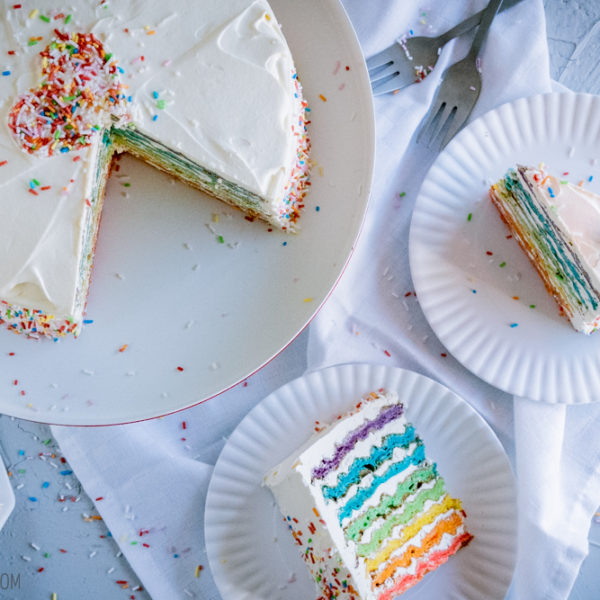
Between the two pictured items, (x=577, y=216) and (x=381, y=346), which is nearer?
(x=577, y=216)

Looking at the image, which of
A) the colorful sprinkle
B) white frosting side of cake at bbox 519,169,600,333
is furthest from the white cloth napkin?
the colorful sprinkle

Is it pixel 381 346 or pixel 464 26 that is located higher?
pixel 464 26

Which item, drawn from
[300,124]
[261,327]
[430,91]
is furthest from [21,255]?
[430,91]

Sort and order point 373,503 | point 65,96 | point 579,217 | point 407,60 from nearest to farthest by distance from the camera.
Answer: point 65,96 → point 579,217 → point 373,503 → point 407,60

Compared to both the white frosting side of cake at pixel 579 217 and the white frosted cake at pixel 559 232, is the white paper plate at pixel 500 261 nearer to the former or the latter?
the white frosted cake at pixel 559 232

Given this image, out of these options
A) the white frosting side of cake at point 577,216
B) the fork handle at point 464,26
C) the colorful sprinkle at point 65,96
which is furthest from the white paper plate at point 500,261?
the colorful sprinkle at point 65,96

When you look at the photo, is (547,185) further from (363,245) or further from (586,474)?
(586,474)

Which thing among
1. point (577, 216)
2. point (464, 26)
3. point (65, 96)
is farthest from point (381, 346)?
point (65, 96)

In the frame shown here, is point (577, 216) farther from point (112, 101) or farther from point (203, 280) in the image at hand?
point (112, 101)
